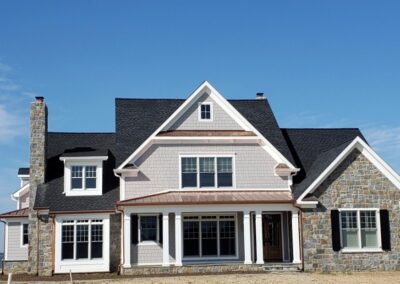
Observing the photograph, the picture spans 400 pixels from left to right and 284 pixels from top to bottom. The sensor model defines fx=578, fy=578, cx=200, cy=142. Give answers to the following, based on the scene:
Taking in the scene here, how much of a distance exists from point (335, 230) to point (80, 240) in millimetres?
11283

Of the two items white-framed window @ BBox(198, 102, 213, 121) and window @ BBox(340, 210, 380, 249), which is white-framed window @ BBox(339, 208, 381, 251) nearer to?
window @ BBox(340, 210, 380, 249)

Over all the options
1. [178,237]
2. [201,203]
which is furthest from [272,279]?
[178,237]

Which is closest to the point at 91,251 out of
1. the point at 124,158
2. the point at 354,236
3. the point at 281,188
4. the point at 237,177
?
the point at 124,158

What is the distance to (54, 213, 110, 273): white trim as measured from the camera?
25812 millimetres

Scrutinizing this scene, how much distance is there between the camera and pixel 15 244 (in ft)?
95.3

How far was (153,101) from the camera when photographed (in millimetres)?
30562

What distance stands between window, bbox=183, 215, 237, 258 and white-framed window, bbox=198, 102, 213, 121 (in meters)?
4.61

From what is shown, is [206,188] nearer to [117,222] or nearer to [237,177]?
[237,177]

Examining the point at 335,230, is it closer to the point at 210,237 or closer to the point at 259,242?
the point at 259,242

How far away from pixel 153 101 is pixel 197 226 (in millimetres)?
7579

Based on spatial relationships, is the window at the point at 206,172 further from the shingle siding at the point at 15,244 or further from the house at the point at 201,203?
the shingle siding at the point at 15,244

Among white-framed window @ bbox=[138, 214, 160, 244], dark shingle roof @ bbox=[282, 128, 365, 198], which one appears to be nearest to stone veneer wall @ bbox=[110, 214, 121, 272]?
white-framed window @ bbox=[138, 214, 160, 244]

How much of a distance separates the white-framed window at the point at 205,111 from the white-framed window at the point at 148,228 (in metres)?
5.16

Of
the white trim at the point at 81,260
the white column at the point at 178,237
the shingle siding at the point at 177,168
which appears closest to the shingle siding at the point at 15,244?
the white trim at the point at 81,260
